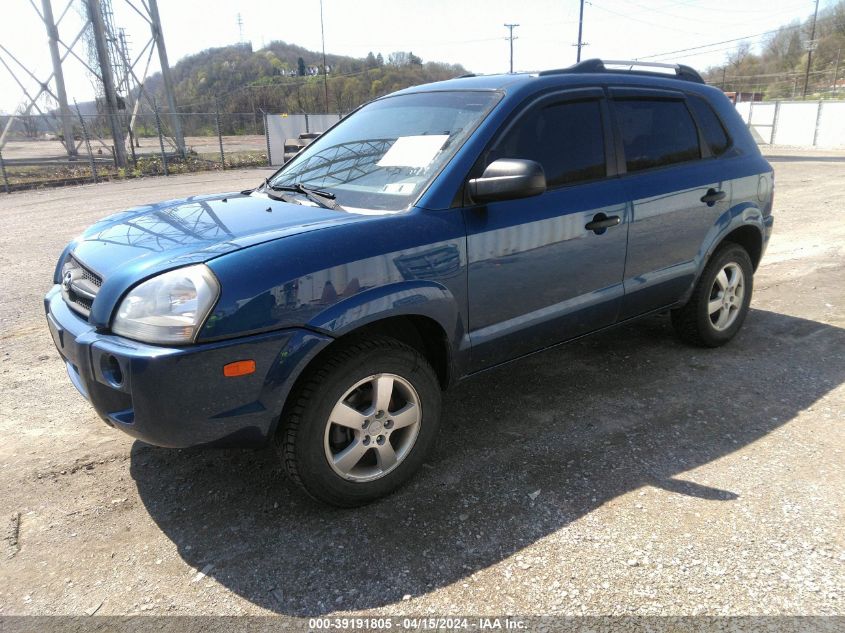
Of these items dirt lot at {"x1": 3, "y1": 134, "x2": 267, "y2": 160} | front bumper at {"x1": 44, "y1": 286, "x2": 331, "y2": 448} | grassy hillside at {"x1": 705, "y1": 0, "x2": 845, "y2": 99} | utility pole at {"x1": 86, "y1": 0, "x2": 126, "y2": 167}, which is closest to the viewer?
front bumper at {"x1": 44, "y1": 286, "x2": 331, "y2": 448}

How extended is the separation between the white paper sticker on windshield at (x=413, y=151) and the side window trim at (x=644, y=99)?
1149 mm

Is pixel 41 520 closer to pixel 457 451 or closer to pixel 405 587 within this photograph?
pixel 405 587

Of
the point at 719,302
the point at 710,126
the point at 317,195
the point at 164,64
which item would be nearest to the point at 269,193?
the point at 317,195

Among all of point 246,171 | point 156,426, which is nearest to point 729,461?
point 156,426

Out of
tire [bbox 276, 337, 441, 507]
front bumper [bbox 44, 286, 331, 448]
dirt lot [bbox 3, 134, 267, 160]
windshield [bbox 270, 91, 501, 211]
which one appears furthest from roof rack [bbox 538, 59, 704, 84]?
dirt lot [bbox 3, 134, 267, 160]

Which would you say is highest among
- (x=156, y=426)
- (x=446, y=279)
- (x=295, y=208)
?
(x=295, y=208)

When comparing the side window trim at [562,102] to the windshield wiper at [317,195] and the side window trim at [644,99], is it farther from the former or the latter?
the windshield wiper at [317,195]

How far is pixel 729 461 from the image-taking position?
3.05 meters

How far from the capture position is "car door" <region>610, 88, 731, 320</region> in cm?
359

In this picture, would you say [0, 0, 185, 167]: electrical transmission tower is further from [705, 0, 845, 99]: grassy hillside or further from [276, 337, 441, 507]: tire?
[705, 0, 845, 99]: grassy hillside

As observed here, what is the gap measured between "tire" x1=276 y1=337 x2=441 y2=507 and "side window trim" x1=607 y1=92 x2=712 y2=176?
1798 mm

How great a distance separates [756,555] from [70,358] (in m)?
2.89

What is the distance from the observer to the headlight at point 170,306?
2176mm

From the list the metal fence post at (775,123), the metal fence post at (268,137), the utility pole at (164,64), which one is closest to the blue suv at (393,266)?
the metal fence post at (268,137)
